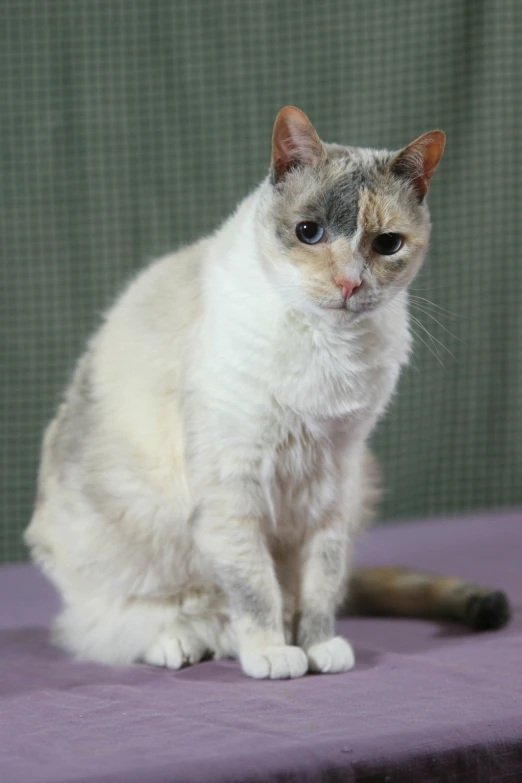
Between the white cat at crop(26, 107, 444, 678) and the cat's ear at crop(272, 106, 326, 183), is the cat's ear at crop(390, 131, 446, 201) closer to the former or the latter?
the white cat at crop(26, 107, 444, 678)

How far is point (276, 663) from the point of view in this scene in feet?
5.63

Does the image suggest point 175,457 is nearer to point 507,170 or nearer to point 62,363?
point 62,363

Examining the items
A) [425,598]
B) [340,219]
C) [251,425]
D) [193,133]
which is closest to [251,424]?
[251,425]

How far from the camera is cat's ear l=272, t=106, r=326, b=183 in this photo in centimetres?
169

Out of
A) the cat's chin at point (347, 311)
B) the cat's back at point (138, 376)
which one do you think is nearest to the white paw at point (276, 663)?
the cat's back at point (138, 376)

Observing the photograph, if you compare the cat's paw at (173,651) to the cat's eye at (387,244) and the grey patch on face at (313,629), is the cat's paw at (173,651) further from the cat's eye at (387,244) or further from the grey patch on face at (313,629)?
the cat's eye at (387,244)

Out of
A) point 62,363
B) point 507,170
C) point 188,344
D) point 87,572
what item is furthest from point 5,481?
point 507,170

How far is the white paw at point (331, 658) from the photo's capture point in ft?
5.78

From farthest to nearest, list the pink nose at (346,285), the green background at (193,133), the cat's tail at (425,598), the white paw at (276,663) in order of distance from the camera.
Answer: the green background at (193,133) → the cat's tail at (425,598) → the white paw at (276,663) → the pink nose at (346,285)

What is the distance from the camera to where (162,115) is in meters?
3.14

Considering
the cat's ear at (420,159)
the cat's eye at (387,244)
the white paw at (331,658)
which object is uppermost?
the cat's ear at (420,159)

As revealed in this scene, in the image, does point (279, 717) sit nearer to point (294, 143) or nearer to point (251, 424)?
point (251, 424)

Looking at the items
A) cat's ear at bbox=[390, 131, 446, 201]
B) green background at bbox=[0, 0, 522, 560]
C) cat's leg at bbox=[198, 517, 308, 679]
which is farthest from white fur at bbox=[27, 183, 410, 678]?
green background at bbox=[0, 0, 522, 560]

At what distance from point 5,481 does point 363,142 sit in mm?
1475
